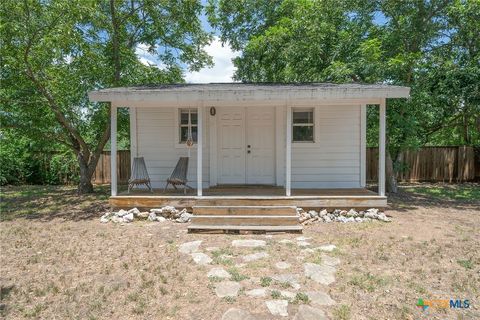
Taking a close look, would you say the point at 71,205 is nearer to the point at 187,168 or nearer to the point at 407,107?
the point at 187,168

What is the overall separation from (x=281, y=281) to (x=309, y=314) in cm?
72

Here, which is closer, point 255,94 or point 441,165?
point 255,94

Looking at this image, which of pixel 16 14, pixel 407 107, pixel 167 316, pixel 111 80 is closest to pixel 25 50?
pixel 16 14

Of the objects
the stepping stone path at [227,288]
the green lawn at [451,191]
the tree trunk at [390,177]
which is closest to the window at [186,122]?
the stepping stone path at [227,288]

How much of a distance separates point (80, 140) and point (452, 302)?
1021 centimetres

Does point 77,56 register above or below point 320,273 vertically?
above

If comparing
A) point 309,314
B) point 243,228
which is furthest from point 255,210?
point 309,314

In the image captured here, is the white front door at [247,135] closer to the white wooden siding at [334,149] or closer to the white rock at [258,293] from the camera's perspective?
the white wooden siding at [334,149]

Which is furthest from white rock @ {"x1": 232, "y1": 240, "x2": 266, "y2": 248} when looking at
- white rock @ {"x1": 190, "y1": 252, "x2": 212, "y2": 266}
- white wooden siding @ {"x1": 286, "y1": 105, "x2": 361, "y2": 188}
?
white wooden siding @ {"x1": 286, "y1": 105, "x2": 361, "y2": 188}

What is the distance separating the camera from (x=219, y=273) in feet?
13.2

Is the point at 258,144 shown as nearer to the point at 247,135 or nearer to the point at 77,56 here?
the point at 247,135

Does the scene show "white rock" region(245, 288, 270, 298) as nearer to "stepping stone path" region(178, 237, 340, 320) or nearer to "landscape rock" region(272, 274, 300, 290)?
"stepping stone path" region(178, 237, 340, 320)

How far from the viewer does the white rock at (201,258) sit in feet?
14.5

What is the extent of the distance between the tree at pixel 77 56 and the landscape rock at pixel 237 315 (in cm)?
778
